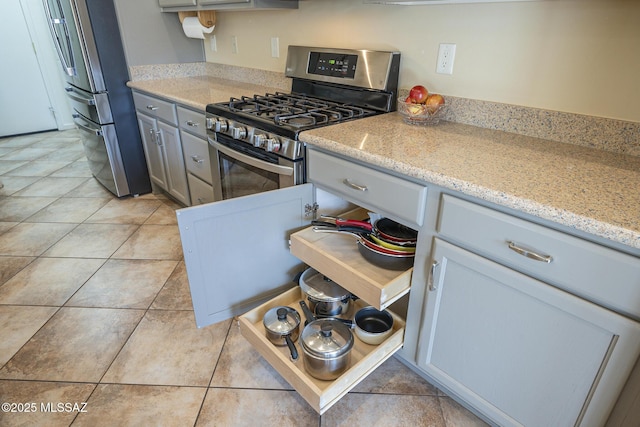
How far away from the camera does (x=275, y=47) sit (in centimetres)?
244

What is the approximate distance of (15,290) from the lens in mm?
2002

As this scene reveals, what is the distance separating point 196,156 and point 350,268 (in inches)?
55.6

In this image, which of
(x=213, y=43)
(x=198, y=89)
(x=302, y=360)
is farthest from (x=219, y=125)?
(x=213, y=43)

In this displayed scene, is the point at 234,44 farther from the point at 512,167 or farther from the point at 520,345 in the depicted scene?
the point at 520,345

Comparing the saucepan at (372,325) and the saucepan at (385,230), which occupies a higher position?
the saucepan at (385,230)

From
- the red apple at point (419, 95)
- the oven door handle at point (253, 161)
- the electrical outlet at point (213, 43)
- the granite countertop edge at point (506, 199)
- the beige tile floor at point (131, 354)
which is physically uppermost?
the electrical outlet at point (213, 43)

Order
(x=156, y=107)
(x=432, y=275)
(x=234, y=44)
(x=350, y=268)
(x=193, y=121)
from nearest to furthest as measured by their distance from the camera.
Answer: (x=432, y=275) < (x=350, y=268) < (x=193, y=121) < (x=156, y=107) < (x=234, y=44)

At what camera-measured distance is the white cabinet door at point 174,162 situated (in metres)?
2.49

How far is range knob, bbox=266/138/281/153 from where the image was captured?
1582mm

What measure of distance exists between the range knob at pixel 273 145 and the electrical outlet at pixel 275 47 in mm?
1096

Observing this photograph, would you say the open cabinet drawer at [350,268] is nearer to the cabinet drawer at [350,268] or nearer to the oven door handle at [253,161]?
the cabinet drawer at [350,268]

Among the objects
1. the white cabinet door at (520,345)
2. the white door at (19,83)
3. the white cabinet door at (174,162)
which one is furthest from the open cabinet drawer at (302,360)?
the white door at (19,83)

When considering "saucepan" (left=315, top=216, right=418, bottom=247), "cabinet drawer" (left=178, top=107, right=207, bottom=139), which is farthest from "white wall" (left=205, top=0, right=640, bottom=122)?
"cabinet drawer" (left=178, top=107, right=207, bottom=139)

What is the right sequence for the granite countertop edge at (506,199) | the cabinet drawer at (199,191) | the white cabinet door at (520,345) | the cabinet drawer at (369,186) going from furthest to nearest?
the cabinet drawer at (199,191)
the cabinet drawer at (369,186)
the white cabinet door at (520,345)
the granite countertop edge at (506,199)
